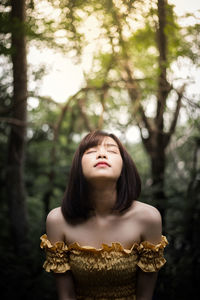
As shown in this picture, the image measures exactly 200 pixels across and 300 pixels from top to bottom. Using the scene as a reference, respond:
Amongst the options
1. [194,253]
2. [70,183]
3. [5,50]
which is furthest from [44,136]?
[70,183]

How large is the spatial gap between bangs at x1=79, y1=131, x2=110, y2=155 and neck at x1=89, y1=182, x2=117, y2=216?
251 millimetres

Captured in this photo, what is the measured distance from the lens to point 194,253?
3275mm

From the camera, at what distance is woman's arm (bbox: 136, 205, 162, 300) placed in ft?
5.47

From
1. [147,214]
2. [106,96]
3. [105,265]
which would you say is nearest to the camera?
[105,265]

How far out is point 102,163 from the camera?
166 centimetres

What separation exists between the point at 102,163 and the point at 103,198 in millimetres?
237

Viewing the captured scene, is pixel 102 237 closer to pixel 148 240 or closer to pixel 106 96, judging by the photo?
pixel 148 240

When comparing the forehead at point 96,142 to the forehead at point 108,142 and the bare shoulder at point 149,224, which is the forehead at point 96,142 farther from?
the bare shoulder at point 149,224

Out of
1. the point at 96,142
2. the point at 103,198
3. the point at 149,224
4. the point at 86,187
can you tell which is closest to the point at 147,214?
the point at 149,224

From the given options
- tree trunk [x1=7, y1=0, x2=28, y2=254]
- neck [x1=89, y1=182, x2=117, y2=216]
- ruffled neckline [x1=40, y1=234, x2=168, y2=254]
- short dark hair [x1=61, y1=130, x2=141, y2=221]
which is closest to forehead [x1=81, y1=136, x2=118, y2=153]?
short dark hair [x1=61, y1=130, x2=141, y2=221]

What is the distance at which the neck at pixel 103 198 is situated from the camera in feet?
5.70

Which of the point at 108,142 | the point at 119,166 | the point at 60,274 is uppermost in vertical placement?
the point at 108,142

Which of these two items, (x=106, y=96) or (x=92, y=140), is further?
(x=106, y=96)

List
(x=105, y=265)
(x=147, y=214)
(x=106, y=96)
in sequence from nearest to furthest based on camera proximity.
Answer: (x=105, y=265)
(x=147, y=214)
(x=106, y=96)
